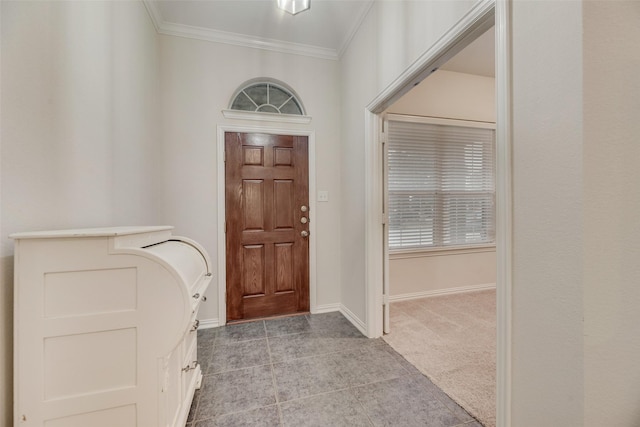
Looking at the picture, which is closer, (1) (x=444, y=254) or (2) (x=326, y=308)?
(2) (x=326, y=308)

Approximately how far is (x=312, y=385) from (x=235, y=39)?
3.19m

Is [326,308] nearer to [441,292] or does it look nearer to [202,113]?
[441,292]

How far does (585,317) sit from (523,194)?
0.45 meters

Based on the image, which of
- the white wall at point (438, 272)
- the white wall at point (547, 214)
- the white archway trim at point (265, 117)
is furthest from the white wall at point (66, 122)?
the white wall at point (438, 272)

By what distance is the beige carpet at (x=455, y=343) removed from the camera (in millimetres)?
1620

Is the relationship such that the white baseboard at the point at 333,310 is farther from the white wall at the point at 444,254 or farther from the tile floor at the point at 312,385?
the white wall at the point at 444,254

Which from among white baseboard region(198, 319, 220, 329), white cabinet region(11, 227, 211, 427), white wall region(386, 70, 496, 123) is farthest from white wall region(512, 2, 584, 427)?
white baseboard region(198, 319, 220, 329)

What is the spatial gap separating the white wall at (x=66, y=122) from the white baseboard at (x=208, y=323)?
1.21 metres

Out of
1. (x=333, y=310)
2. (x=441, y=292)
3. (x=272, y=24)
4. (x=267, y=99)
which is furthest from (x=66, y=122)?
(x=441, y=292)

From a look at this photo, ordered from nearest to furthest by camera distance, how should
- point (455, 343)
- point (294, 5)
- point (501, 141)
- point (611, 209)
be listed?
1. point (611, 209)
2. point (501, 141)
3. point (294, 5)
4. point (455, 343)

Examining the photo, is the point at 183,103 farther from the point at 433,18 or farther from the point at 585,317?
the point at 585,317

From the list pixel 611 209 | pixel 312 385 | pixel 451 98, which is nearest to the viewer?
pixel 611 209

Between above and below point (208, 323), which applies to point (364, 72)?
above

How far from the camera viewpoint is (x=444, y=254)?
3334 mm
